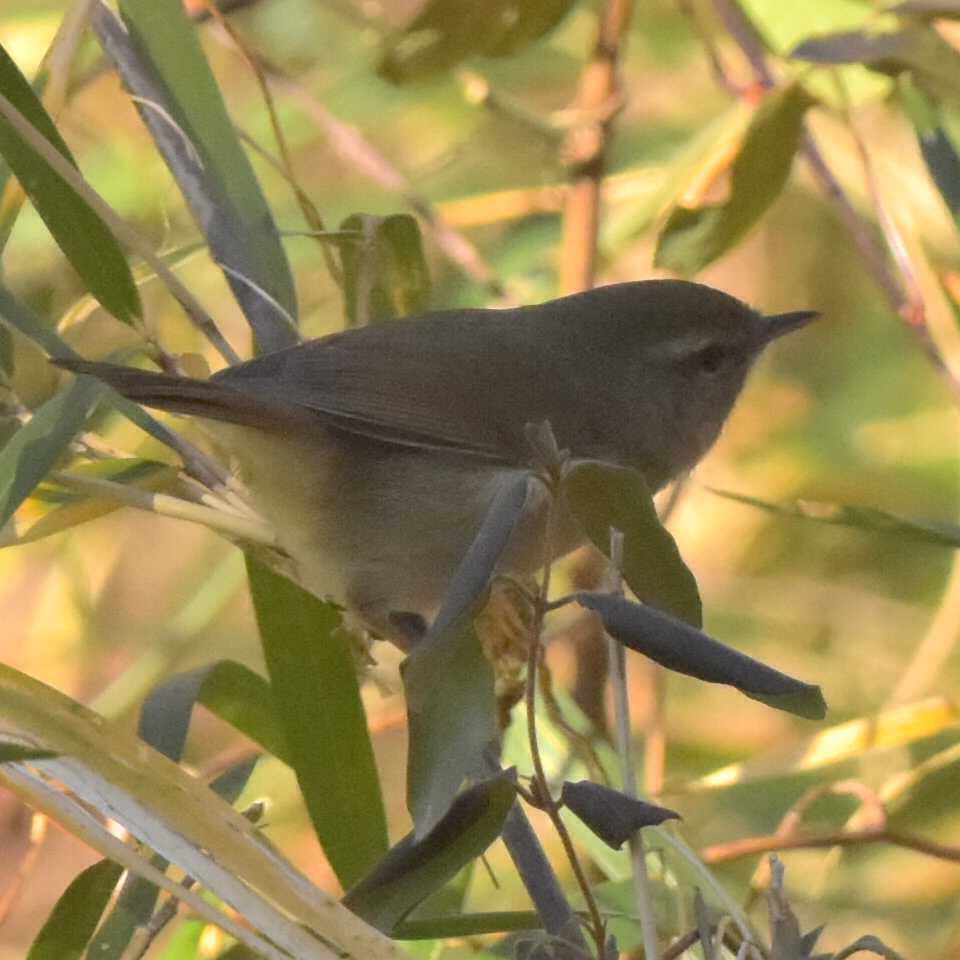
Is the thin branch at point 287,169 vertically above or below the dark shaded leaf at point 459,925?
above

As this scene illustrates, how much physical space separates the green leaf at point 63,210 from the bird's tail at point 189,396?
0.10 metres

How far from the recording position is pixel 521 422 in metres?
2.24

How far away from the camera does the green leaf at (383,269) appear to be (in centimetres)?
207

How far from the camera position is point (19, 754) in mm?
1155

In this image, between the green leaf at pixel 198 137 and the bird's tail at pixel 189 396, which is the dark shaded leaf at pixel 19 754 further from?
the green leaf at pixel 198 137

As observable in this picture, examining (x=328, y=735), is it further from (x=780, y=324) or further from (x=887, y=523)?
(x=780, y=324)

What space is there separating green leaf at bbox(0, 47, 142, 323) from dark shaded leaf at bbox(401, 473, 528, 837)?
0.63 m

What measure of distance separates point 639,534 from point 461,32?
1.36 m

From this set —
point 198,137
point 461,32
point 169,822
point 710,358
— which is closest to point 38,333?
point 198,137

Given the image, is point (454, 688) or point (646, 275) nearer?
point (454, 688)

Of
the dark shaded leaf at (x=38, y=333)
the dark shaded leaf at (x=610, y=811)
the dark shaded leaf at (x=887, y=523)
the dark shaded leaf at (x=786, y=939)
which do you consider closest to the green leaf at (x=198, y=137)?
the dark shaded leaf at (x=38, y=333)

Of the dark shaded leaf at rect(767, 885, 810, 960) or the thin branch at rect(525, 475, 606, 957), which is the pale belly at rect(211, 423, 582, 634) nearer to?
the thin branch at rect(525, 475, 606, 957)

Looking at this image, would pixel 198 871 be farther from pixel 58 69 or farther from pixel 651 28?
pixel 651 28

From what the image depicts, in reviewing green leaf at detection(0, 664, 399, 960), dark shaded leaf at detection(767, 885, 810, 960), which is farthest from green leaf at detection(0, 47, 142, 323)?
dark shaded leaf at detection(767, 885, 810, 960)
